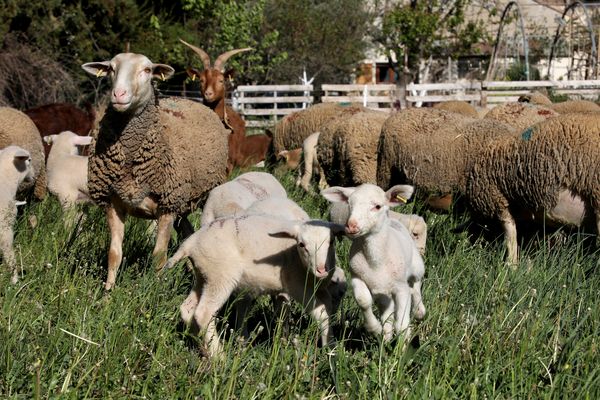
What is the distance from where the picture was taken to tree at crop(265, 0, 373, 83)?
36969mm

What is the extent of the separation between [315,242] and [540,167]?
2.87 meters

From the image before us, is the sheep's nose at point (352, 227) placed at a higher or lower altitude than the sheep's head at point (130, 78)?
lower

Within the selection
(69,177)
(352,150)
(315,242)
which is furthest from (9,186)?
(352,150)

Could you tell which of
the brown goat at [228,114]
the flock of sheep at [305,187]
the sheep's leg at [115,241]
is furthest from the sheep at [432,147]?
the sheep's leg at [115,241]

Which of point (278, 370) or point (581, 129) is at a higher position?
point (581, 129)

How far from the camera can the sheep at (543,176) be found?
21.6 ft

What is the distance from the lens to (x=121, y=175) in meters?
6.28

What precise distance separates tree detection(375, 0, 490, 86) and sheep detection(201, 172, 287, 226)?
92.2 feet

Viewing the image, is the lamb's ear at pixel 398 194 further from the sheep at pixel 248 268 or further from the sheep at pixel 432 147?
the sheep at pixel 432 147

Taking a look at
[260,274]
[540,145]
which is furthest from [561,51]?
[260,274]

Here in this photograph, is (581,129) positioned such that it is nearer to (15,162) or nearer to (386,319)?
(386,319)

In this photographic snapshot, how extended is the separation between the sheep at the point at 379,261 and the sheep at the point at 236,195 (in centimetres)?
143

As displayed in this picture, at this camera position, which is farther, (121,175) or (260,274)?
(121,175)

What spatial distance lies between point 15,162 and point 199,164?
1.42m
